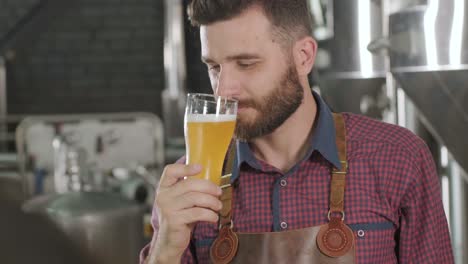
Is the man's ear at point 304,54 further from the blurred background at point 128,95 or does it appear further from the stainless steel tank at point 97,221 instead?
the stainless steel tank at point 97,221

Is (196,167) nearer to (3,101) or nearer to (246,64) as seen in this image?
(246,64)

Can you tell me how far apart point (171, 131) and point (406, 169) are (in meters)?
4.78

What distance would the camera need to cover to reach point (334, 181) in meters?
1.29

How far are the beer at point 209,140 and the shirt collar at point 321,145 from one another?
193 mm

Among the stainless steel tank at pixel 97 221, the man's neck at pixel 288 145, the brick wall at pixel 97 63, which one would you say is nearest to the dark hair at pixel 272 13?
the man's neck at pixel 288 145

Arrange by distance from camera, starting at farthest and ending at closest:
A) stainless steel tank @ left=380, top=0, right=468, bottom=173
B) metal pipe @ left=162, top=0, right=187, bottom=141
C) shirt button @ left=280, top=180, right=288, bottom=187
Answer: metal pipe @ left=162, top=0, right=187, bottom=141
stainless steel tank @ left=380, top=0, right=468, bottom=173
shirt button @ left=280, top=180, right=288, bottom=187

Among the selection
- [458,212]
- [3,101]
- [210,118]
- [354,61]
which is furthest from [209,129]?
[3,101]

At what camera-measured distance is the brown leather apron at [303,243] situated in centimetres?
126

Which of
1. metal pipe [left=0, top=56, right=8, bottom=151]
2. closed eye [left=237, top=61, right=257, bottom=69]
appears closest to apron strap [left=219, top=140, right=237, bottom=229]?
closed eye [left=237, top=61, right=257, bottom=69]

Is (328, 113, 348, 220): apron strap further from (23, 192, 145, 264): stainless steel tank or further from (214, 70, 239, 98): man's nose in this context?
(23, 192, 145, 264): stainless steel tank

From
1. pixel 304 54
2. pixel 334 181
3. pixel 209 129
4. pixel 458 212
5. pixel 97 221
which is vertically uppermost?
pixel 304 54

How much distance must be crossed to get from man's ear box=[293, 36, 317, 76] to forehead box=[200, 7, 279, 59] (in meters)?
0.07

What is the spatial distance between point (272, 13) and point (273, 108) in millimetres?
169

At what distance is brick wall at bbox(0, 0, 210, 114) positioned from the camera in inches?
274
